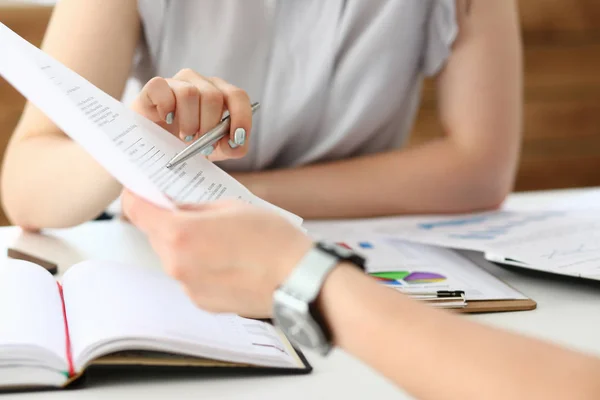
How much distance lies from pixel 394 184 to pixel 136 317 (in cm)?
60

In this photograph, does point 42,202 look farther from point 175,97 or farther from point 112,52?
point 175,97

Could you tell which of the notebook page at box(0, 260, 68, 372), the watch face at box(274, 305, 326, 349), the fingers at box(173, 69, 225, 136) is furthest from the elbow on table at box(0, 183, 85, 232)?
the watch face at box(274, 305, 326, 349)

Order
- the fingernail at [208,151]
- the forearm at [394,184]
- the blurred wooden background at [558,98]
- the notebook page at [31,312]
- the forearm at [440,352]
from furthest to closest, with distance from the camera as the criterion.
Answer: the blurred wooden background at [558,98] < the forearm at [394,184] < the fingernail at [208,151] < the notebook page at [31,312] < the forearm at [440,352]

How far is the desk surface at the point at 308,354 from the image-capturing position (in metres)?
0.54

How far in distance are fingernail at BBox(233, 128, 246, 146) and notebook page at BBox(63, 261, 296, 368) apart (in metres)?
0.15

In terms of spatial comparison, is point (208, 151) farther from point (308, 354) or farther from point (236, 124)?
point (308, 354)

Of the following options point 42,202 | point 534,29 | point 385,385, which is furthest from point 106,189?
point 534,29

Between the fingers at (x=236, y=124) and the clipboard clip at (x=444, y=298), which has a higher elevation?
the fingers at (x=236, y=124)

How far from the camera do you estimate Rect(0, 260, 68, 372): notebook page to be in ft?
1.74

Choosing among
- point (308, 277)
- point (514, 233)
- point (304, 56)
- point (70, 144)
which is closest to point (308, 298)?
point (308, 277)

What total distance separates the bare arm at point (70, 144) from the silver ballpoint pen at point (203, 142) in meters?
0.28

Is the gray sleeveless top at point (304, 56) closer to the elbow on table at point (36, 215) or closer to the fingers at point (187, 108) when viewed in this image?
the elbow on table at point (36, 215)

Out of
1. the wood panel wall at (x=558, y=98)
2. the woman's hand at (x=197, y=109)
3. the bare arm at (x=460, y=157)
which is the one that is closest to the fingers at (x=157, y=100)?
the woman's hand at (x=197, y=109)

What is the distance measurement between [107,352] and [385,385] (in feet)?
0.70
